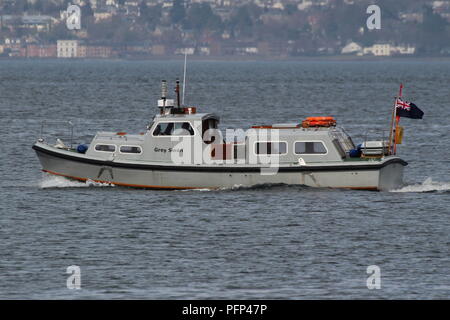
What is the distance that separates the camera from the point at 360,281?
29531mm

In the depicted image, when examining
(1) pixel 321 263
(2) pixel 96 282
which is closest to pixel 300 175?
(1) pixel 321 263

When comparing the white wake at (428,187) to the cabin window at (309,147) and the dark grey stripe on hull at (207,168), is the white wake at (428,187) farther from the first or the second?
the cabin window at (309,147)

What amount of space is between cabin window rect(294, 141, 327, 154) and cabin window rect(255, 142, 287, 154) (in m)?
0.44

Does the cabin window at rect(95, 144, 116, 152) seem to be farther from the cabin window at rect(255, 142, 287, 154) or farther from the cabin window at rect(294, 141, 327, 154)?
the cabin window at rect(294, 141, 327, 154)

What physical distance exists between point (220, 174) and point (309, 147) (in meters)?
3.32

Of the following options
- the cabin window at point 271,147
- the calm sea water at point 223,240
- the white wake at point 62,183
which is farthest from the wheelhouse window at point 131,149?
the cabin window at point 271,147

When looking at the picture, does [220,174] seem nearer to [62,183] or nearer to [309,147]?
[309,147]

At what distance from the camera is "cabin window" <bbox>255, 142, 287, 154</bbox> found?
1623 inches

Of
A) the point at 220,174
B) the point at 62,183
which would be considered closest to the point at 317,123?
the point at 220,174

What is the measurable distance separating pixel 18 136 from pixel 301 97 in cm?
6561

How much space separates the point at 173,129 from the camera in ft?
137

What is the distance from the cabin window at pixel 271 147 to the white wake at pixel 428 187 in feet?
17.1

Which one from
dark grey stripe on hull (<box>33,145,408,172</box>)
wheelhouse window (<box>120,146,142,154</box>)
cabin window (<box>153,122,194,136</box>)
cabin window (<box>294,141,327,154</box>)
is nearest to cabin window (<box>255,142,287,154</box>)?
cabin window (<box>294,141,327,154</box>)
